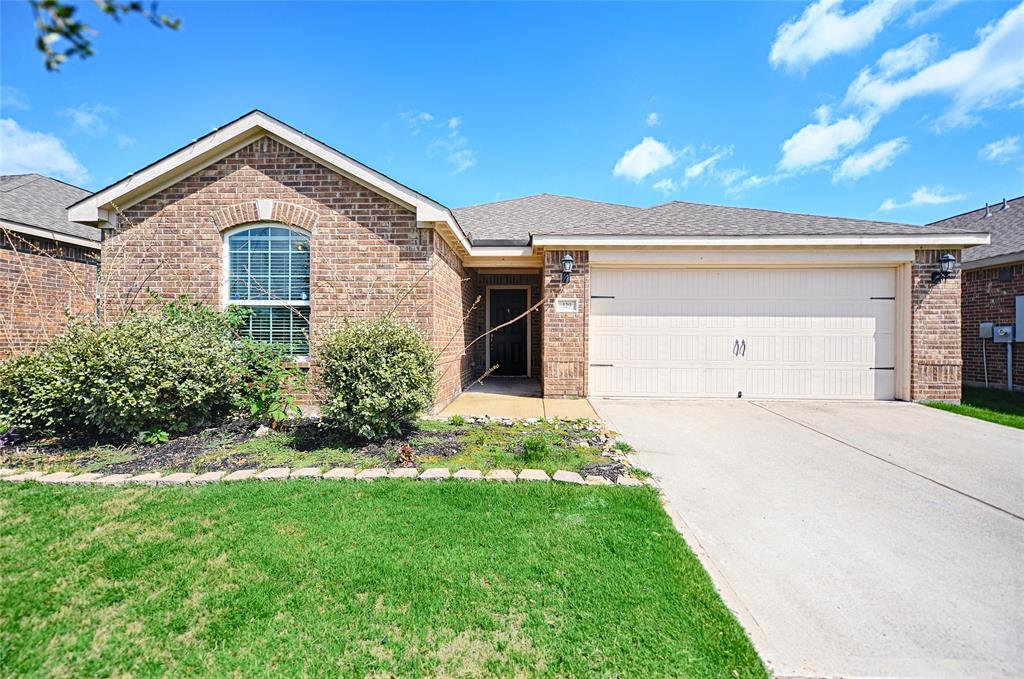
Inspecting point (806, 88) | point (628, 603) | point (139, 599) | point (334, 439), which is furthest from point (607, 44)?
point (139, 599)

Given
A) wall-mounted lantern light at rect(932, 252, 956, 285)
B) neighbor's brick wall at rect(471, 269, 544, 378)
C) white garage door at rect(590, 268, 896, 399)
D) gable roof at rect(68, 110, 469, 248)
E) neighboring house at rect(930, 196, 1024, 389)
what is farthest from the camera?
neighbor's brick wall at rect(471, 269, 544, 378)

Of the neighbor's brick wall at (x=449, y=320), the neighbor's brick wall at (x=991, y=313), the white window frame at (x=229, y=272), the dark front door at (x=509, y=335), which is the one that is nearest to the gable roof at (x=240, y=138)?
the neighbor's brick wall at (x=449, y=320)

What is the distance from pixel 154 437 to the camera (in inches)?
188

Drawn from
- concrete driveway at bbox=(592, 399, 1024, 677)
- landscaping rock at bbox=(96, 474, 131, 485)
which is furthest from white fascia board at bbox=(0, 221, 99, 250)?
concrete driveway at bbox=(592, 399, 1024, 677)

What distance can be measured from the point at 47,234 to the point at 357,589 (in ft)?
34.9

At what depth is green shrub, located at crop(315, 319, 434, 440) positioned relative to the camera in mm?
4535

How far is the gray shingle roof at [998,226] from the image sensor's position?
9.66m

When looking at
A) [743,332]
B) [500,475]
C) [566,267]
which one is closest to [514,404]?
[566,267]

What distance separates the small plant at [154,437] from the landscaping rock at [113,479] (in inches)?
35.9

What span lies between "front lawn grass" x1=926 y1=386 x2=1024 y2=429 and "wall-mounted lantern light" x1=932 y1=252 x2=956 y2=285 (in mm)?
2194

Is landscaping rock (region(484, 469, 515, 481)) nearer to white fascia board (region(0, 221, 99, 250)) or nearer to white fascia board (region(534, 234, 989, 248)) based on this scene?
white fascia board (region(534, 234, 989, 248))

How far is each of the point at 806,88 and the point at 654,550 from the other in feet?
33.7

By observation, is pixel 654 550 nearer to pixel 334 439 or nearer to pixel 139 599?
pixel 139 599

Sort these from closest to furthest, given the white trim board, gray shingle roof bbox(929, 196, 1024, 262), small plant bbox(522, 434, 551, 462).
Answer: small plant bbox(522, 434, 551, 462) → gray shingle roof bbox(929, 196, 1024, 262) → the white trim board
